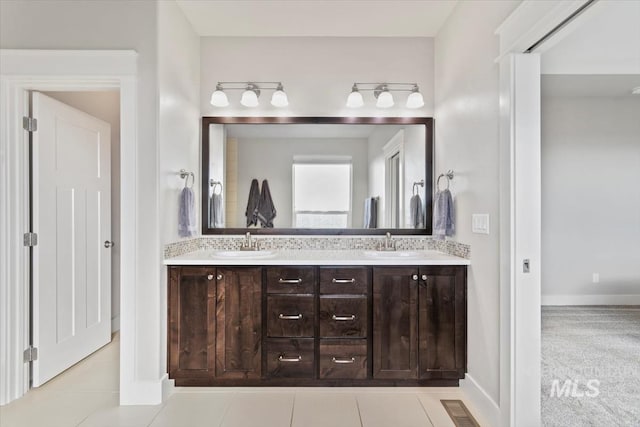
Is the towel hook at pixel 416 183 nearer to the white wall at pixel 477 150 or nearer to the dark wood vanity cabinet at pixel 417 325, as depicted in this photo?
the white wall at pixel 477 150

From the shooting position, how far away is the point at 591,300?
4.51 m

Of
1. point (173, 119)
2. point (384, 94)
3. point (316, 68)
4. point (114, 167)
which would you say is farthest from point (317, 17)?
point (114, 167)

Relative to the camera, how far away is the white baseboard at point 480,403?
6.62 feet

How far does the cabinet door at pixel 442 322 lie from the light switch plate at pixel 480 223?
0.33 metres

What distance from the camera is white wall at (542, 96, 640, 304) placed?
4.48 meters

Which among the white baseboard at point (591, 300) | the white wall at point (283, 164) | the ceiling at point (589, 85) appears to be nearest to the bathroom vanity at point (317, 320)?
the white wall at point (283, 164)

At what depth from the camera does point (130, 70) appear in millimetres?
2297

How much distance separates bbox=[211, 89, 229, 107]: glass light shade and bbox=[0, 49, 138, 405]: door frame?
705 mm

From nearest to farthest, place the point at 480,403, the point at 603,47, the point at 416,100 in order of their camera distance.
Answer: the point at 480,403, the point at 603,47, the point at 416,100

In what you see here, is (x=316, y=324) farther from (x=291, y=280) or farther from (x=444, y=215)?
(x=444, y=215)

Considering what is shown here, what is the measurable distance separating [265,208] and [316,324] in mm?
1096

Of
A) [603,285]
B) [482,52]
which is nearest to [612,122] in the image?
[603,285]

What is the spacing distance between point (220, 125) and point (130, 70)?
0.87 meters

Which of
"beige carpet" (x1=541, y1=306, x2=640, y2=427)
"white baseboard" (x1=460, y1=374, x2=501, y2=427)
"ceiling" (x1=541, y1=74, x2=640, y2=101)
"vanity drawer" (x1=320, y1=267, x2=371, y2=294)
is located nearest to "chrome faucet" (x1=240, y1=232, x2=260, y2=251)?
"vanity drawer" (x1=320, y1=267, x2=371, y2=294)
